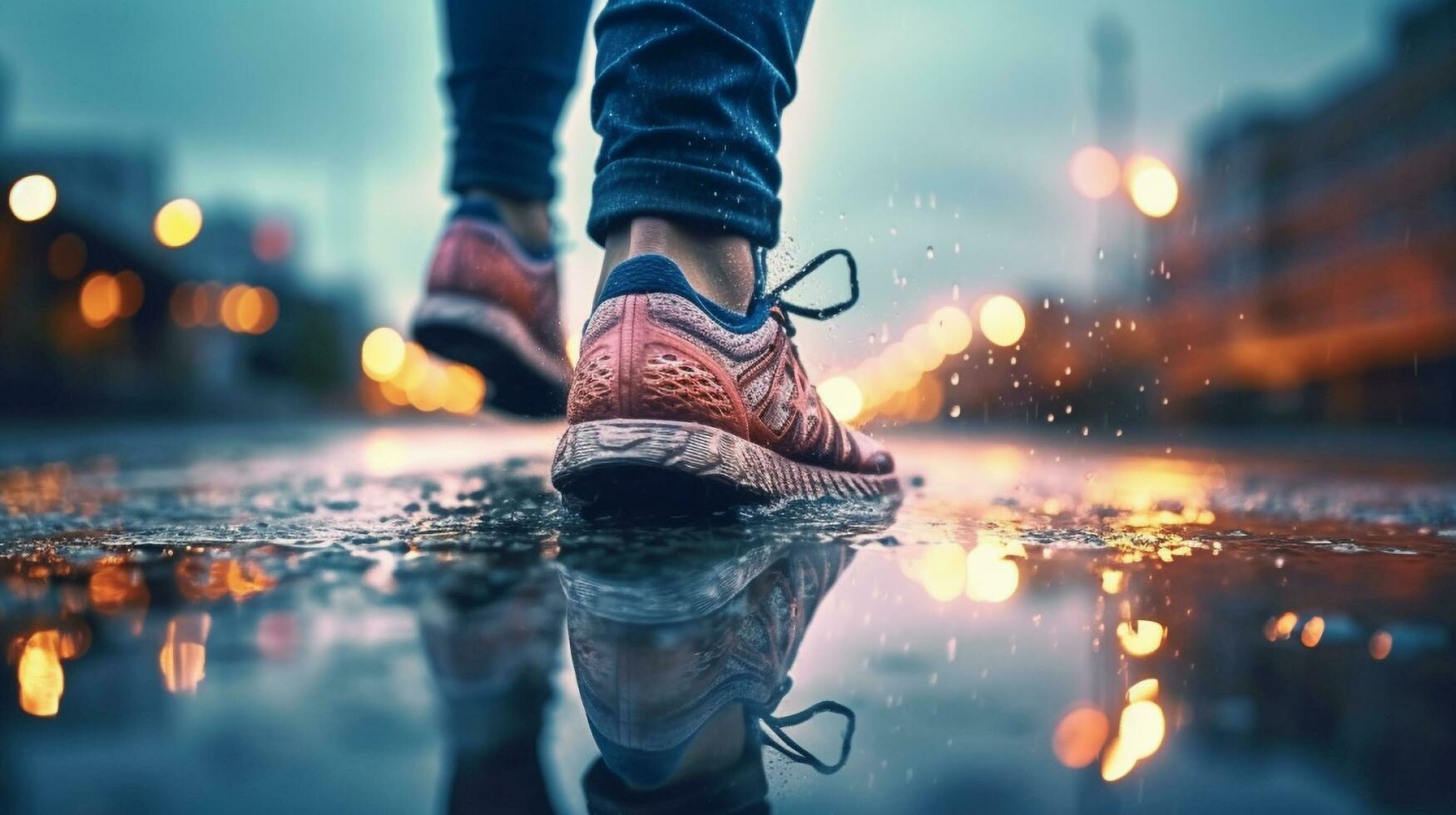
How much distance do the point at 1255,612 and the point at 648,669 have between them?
0.55 metres

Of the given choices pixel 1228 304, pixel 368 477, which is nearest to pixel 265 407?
pixel 368 477

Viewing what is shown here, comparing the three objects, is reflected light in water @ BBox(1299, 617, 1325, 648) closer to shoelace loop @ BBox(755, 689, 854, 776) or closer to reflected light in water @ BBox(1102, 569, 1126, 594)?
reflected light in water @ BBox(1102, 569, 1126, 594)

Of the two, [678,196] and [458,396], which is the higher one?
[458,396]

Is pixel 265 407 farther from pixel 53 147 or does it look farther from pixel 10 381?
pixel 53 147

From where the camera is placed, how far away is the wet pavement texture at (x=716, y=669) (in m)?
0.50

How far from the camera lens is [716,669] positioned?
687 mm

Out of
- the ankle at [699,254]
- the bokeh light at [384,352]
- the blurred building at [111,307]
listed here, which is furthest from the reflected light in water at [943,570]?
the bokeh light at [384,352]

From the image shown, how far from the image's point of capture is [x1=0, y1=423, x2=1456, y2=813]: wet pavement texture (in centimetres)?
50

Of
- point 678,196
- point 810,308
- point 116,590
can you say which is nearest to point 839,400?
point 810,308

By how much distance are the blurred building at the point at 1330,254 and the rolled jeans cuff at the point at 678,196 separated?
61.4 ft

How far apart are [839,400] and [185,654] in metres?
1.47

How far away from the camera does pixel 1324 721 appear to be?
0.60 m

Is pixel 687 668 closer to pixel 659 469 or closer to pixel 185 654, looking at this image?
pixel 185 654

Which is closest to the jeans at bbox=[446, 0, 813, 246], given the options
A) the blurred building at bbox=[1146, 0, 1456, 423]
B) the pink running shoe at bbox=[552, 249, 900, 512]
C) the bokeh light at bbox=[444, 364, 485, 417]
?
the pink running shoe at bbox=[552, 249, 900, 512]
